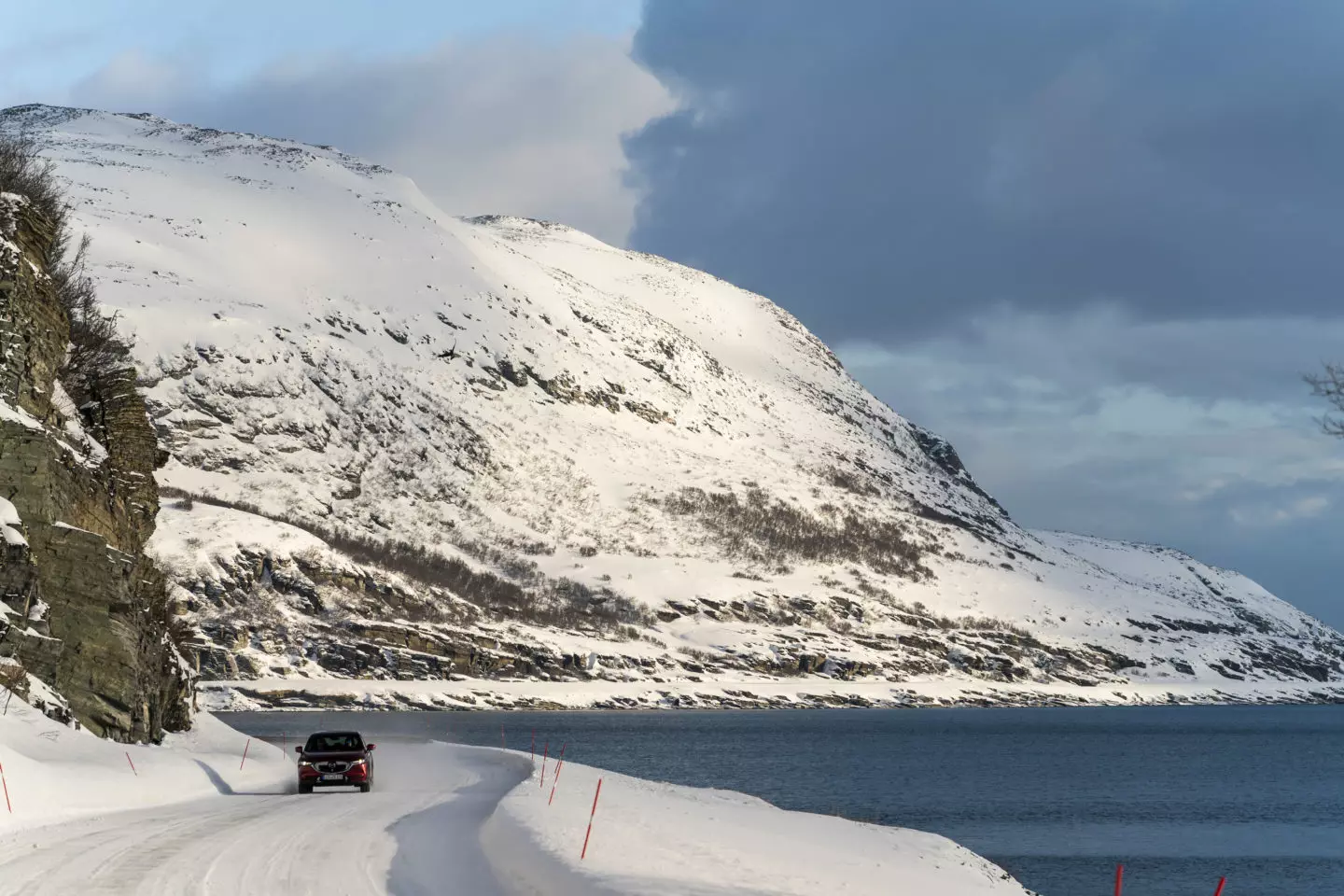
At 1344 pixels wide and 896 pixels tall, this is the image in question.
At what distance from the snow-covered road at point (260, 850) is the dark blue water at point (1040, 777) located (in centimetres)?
2346

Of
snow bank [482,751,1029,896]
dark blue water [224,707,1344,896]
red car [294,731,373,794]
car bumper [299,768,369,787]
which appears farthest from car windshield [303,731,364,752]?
dark blue water [224,707,1344,896]

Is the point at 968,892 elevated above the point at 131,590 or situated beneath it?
situated beneath

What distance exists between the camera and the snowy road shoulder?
20047mm

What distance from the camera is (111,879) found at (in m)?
19.0

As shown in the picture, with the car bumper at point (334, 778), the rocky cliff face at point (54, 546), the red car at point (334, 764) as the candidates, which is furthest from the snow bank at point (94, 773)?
the car bumper at point (334, 778)

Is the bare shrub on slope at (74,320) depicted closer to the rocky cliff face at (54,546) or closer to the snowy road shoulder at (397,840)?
the rocky cliff face at (54,546)

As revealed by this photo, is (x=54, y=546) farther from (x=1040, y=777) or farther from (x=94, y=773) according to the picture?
(x=1040, y=777)

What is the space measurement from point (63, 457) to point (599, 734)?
276ft

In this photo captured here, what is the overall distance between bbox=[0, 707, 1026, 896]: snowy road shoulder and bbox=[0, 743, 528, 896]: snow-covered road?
52 mm

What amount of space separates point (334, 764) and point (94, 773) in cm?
766

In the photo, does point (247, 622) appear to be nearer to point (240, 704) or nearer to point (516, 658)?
point (240, 704)

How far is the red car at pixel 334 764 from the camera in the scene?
37.7 meters

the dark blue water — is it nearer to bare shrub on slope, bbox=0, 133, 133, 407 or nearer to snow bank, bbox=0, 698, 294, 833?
snow bank, bbox=0, 698, 294, 833

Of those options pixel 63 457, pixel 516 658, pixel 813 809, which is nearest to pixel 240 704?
pixel 516 658
